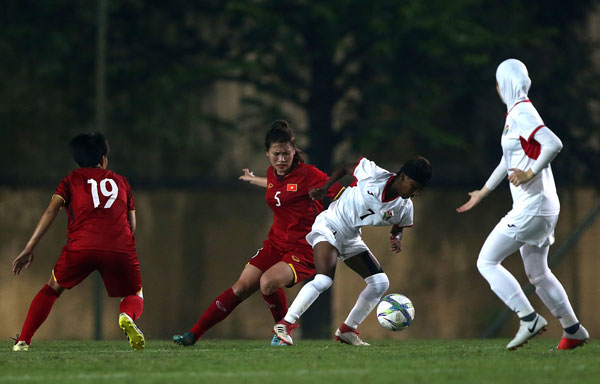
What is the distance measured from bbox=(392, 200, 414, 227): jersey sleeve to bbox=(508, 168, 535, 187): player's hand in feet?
4.11

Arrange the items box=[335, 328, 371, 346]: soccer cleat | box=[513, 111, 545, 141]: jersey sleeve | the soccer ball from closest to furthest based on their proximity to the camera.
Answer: box=[513, 111, 545, 141]: jersey sleeve, the soccer ball, box=[335, 328, 371, 346]: soccer cleat

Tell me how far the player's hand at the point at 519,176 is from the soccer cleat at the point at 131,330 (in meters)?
3.05

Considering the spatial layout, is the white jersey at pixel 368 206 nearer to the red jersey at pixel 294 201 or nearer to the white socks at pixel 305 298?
the red jersey at pixel 294 201

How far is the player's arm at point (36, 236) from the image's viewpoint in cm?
810

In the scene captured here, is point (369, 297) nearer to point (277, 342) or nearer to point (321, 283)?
point (321, 283)

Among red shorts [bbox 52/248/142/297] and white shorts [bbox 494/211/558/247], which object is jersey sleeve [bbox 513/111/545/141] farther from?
red shorts [bbox 52/248/142/297]

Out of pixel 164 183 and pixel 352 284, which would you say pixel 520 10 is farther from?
pixel 164 183

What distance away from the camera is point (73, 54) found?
14562 millimetres

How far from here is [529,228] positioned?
298 inches

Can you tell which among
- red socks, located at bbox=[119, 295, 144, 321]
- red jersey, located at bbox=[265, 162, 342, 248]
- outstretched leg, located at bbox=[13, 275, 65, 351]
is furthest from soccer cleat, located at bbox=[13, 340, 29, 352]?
red jersey, located at bbox=[265, 162, 342, 248]

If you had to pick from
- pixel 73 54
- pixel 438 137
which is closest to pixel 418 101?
pixel 438 137

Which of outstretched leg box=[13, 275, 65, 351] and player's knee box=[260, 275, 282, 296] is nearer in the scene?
outstretched leg box=[13, 275, 65, 351]

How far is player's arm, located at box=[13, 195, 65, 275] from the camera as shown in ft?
26.6

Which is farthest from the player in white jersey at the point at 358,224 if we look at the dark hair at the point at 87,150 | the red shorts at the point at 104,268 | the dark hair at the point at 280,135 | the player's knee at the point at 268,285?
the dark hair at the point at 87,150
